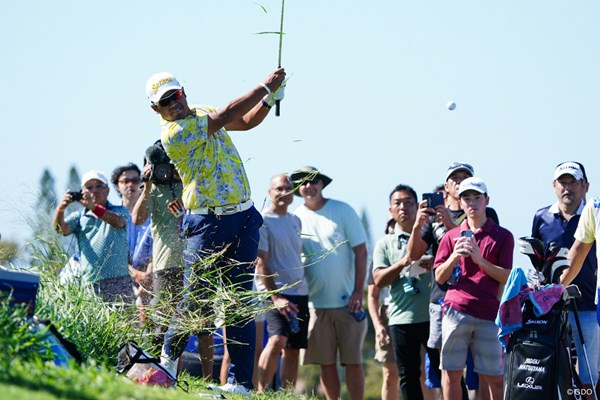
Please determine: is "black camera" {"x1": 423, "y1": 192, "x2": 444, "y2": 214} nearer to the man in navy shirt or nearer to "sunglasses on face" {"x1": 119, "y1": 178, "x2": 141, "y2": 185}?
the man in navy shirt

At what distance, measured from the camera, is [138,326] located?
9016 mm

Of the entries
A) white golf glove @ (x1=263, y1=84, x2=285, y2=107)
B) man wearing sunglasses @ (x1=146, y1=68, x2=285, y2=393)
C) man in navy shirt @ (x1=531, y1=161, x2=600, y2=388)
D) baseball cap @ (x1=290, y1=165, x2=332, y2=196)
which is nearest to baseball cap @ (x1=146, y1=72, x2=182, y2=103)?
man wearing sunglasses @ (x1=146, y1=68, x2=285, y2=393)

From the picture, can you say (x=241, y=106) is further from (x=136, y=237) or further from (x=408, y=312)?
(x=408, y=312)

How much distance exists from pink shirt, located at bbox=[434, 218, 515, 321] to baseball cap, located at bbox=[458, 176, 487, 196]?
1.18 feet

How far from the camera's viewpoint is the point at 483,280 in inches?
405

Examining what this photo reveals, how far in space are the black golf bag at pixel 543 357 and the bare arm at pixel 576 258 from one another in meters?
0.35

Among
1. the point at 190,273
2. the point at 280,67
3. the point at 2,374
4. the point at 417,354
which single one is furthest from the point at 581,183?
the point at 2,374

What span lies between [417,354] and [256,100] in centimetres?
386

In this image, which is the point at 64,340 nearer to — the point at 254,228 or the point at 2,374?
the point at 2,374

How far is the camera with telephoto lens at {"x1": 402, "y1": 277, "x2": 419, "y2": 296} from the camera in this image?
11.6 meters

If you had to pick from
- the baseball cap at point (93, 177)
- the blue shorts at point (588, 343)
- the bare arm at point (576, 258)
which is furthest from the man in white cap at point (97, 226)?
the blue shorts at point (588, 343)

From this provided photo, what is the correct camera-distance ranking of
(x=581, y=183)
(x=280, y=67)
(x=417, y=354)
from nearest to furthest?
1. (x=280, y=67)
2. (x=581, y=183)
3. (x=417, y=354)

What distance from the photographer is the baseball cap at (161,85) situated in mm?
9070

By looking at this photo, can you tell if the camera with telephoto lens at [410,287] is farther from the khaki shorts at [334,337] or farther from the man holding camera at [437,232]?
the khaki shorts at [334,337]
